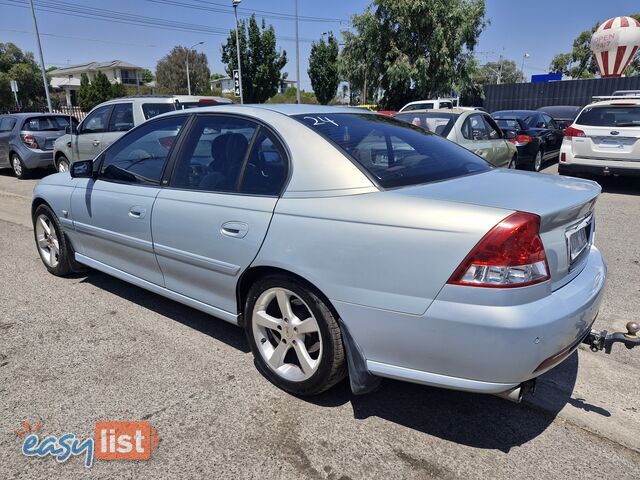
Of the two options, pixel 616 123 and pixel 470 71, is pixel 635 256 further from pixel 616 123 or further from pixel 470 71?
pixel 470 71

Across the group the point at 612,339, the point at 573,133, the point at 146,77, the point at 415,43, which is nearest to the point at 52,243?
the point at 612,339

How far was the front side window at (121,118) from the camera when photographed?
8.81 meters

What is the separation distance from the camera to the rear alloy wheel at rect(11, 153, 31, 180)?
39.2 feet

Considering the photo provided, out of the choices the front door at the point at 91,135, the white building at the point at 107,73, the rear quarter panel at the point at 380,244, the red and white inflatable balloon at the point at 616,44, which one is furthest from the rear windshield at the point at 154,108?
the white building at the point at 107,73

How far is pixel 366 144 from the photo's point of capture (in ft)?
9.39

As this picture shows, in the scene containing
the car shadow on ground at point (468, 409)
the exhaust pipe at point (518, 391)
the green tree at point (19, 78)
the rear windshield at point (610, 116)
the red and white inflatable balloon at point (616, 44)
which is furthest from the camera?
the green tree at point (19, 78)

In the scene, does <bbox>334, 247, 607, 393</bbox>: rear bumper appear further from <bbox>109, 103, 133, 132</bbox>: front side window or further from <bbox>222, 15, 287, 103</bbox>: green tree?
<bbox>222, 15, 287, 103</bbox>: green tree

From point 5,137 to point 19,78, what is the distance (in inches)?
1752

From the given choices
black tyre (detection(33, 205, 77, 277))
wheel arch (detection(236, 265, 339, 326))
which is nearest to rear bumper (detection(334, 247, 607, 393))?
wheel arch (detection(236, 265, 339, 326))

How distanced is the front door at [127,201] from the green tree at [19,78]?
5048 cm

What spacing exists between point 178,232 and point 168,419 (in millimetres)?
1146

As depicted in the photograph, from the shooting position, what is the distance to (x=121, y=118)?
29.4ft

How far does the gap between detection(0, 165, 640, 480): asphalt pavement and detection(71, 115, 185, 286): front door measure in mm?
531

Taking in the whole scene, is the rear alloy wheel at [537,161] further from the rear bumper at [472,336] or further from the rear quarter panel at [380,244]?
the rear quarter panel at [380,244]
